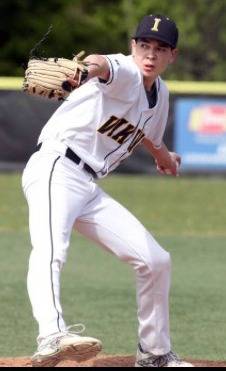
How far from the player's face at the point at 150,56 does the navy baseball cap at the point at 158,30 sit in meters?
0.04

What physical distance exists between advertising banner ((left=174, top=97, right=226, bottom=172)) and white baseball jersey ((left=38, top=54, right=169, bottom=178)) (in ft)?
39.6

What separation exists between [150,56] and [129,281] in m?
4.05

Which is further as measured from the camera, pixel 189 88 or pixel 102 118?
pixel 189 88

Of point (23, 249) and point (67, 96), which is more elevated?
point (67, 96)

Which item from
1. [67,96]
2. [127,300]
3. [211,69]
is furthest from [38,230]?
[211,69]

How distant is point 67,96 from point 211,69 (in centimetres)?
2392

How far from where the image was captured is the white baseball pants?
199 inches

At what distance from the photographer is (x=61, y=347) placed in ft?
15.9

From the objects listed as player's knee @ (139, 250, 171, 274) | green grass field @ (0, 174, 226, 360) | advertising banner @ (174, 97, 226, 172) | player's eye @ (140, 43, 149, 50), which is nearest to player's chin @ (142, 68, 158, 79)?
player's eye @ (140, 43, 149, 50)

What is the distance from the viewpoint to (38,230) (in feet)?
16.9

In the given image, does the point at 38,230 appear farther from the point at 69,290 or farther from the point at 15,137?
the point at 15,137

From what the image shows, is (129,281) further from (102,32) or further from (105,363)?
(102,32)

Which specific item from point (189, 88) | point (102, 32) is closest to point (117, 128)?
point (189, 88)

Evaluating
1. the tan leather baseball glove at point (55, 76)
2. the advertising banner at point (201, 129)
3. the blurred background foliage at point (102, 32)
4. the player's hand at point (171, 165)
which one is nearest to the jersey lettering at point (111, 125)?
the tan leather baseball glove at point (55, 76)
